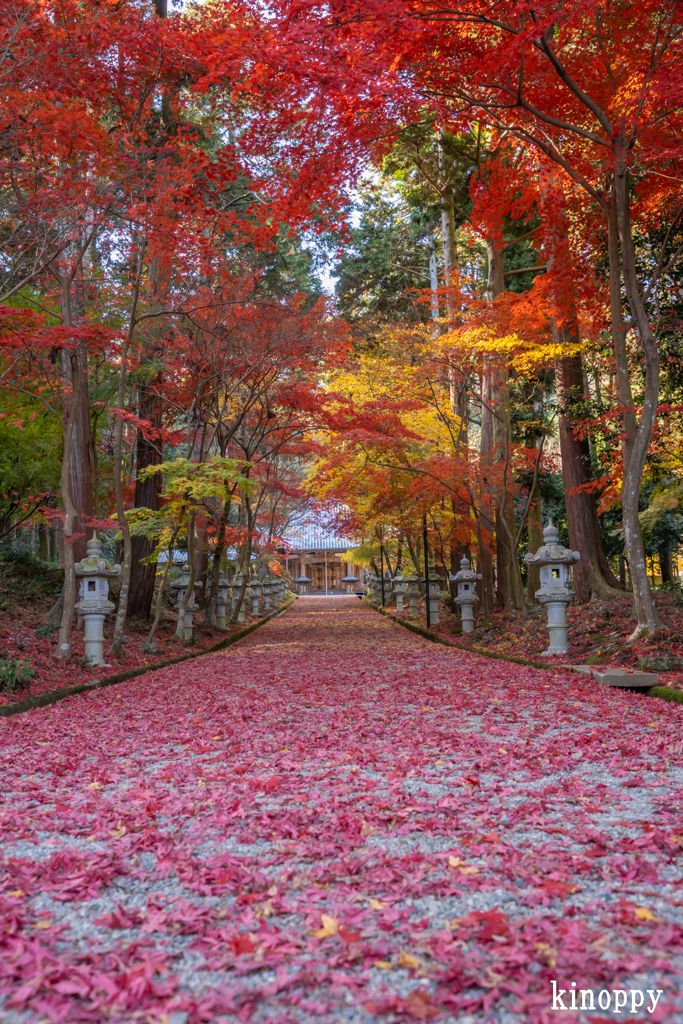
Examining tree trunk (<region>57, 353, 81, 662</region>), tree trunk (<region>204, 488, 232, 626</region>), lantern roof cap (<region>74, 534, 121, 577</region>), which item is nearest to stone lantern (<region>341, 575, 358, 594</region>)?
tree trunk (<region>204, 488, 232, 626</region>)

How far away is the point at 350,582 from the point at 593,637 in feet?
117

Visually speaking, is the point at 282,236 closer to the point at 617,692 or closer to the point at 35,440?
the point at 35,440

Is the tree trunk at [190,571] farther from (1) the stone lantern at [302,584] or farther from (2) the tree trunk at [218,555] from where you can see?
(1) the stone lantern at [302,584]

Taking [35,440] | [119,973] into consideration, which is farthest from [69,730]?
[35,440]

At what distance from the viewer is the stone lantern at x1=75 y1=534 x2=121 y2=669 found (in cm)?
877

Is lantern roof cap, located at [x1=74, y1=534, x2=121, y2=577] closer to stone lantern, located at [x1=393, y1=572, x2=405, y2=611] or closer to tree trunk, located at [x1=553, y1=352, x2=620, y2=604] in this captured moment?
tree trunk, located at [x1=553, y1=352, x2=620, y2=604]

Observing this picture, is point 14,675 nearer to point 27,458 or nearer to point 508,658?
point 508,658

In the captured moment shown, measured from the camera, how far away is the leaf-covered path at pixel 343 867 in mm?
1742

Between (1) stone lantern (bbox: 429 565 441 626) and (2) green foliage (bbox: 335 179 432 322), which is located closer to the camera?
(1) stone lantern (bbox: 429 565 441 626)

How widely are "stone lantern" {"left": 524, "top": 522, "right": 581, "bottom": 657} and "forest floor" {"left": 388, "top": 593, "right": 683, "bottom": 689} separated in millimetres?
220

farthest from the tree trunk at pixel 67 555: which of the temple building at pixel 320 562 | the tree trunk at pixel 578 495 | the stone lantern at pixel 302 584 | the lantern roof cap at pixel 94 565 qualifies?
the stone lantern at pixel 302 584

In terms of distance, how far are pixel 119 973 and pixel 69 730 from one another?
374 cm

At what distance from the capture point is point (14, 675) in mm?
6621

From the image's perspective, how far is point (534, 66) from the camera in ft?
24.2
